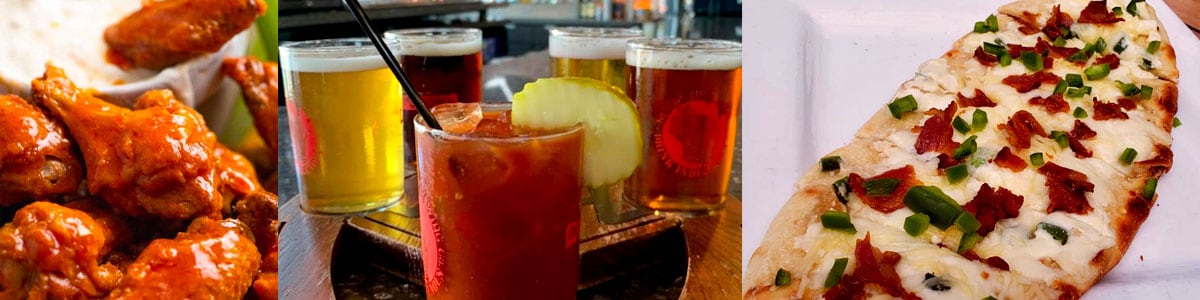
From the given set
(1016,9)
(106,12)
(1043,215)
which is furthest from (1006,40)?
(106,12)

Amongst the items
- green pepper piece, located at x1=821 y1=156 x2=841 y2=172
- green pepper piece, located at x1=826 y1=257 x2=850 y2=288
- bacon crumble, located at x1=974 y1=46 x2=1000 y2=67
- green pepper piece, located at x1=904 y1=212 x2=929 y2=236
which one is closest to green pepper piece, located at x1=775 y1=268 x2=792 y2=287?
green pepper piece, located at x1=826 y1=257 x2=850 y2=288

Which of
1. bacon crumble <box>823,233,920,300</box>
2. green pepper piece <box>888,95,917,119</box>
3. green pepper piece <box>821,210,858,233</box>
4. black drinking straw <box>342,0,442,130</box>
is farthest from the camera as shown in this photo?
green pepper piece <box>888,95,917,119</box>

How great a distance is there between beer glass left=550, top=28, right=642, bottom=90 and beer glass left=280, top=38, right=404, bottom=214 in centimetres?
30

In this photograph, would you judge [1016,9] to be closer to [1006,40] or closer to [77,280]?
[1006,40]

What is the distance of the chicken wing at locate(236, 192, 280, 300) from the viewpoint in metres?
0.89

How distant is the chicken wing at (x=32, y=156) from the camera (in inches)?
30.6

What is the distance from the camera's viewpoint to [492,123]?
974mm

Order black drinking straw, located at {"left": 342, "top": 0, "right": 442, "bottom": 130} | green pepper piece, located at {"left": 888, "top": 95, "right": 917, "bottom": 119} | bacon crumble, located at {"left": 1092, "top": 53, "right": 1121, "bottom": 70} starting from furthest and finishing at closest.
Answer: bacon crumble, located at {"left": 1092, "top": 53, "right": 1121, "bottom": 70}, green pepper piece, located at {"left": 888, "top": 95, "right": 917, "bottom": 119}, black drinking straw, located at {"left": 342, "top": 0, "right": 442, "bottom": 130}

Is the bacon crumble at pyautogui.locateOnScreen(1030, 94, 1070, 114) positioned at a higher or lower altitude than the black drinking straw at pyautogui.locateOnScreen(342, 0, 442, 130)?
lower

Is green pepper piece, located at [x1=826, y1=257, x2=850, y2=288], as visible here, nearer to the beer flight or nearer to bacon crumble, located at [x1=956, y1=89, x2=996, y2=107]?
the beer flight

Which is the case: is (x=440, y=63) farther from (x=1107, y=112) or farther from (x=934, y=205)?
(x=1107, y=112)

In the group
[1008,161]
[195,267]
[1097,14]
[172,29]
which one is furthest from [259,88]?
[1097,14]

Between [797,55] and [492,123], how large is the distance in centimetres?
79

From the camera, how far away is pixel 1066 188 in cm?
124
